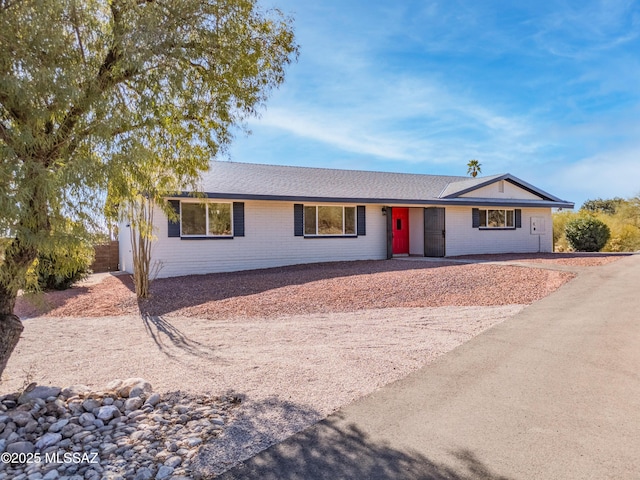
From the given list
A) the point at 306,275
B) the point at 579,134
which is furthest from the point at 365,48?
the point at 579,134

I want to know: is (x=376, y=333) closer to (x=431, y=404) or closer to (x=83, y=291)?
(x=431, y=404)

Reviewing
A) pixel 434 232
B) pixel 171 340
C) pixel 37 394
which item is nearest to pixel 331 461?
pixel 37 394

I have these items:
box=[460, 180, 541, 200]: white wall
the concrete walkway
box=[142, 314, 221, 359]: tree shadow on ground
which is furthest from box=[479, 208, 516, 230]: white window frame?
box=[142, 314, 221, 359]: tree shadow on ground

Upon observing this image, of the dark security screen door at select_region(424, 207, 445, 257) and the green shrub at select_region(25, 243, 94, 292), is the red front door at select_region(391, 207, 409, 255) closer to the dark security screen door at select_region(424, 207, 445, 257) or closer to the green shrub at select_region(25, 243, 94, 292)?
the dark security screen door at select_region(424, 207, 445, 257)

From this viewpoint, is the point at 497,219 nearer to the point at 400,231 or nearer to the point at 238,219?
the point at 400,231

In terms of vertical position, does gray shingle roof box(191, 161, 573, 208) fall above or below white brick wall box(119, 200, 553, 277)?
above

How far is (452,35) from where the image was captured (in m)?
11.7

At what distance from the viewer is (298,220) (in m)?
15.9

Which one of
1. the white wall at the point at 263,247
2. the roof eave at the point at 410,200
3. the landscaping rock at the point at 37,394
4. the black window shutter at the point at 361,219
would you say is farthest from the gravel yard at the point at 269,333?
the black window shutter at the point at 361,219

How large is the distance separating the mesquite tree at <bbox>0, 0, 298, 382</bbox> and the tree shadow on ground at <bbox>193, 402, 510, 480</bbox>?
2.16 metres

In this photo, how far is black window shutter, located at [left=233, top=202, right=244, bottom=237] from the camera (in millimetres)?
14719

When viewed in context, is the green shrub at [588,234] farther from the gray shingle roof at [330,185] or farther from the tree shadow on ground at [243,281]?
the tree shadow on ground at [243,281]

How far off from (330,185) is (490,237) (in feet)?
27.2

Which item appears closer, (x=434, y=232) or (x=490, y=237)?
(x=434, y=232)
